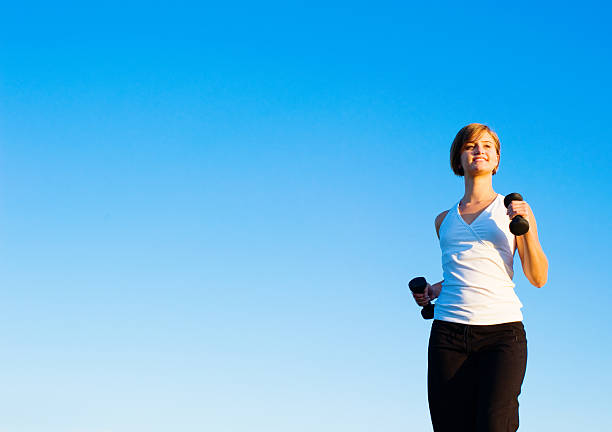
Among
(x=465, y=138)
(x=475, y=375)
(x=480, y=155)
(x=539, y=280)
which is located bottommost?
(x=475, y=375)

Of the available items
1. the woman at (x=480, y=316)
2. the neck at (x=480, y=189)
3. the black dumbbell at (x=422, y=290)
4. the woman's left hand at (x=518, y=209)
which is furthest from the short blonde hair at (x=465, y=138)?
the black dumbbell at (x=422, y=290)

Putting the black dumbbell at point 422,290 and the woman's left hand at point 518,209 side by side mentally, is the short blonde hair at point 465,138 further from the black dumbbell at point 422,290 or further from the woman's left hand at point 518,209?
the black dumbbell at point 422,290

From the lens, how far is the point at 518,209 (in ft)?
15.2

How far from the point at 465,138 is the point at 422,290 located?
1.09m

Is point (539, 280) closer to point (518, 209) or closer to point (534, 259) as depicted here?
point (534, 259)

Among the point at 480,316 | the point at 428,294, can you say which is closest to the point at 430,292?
the point at 428,294

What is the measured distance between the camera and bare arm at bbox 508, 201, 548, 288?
4672mm

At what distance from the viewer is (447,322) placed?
492 centimetres

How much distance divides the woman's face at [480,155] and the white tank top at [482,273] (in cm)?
24

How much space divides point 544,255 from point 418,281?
38.6 inches

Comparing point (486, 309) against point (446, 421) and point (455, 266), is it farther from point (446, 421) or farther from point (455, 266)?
point (446, 421)

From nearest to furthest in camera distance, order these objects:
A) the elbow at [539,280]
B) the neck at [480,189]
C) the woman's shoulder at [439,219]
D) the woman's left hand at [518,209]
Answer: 1. the woman's left hand at [518,209]
2. the elbow at [539,280]
3. the neck at [480,189]
4. the woman's shoulder at [439,219]

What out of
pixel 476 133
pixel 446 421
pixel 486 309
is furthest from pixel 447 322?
pixel 476 133

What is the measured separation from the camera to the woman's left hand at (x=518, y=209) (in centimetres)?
463
